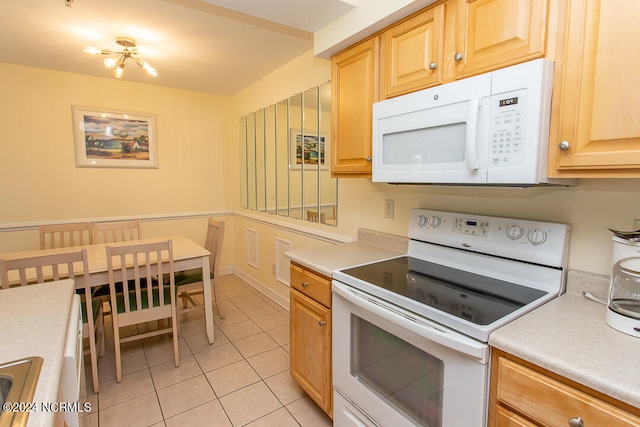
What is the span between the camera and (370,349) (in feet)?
4.62

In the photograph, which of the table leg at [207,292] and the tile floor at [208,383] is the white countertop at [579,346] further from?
the table leg at [207,292]

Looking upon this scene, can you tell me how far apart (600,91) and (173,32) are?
253 cm

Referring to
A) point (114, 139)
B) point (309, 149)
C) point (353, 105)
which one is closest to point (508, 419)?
point (353, 105)

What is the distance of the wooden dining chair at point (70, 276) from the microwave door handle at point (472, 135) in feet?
6.82

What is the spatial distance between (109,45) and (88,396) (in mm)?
2562

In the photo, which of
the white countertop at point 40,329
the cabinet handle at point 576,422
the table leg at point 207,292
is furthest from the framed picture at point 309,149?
the cabinet handle at point 576,422

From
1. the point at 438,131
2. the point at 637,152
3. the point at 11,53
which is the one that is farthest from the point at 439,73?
the point at 11,53

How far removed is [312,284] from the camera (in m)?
1.72

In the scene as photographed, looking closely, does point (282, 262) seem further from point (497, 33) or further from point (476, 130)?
point (497, 33)

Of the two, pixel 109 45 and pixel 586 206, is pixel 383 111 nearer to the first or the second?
pixel 586 206

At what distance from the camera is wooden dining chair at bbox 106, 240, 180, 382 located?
82.6 inches

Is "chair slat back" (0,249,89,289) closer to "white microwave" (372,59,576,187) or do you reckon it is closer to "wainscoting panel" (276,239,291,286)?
"wainscoting panel" (276,239,291,286)

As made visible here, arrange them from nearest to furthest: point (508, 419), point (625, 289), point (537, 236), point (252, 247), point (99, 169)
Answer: point (508, 419) → point (625, 289) → point (537, 236) → point (99, 169) → point (252, 247)

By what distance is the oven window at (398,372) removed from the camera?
1.15m
